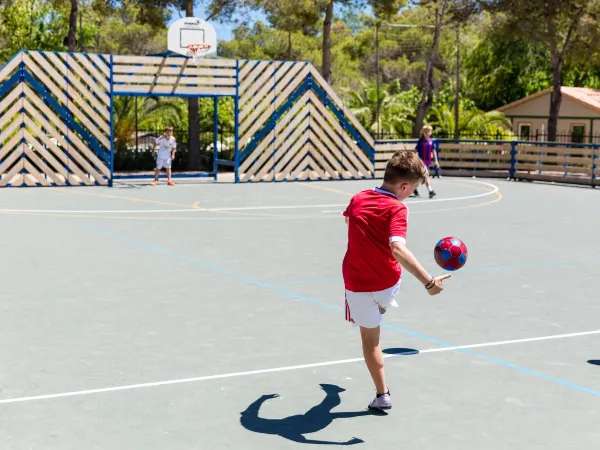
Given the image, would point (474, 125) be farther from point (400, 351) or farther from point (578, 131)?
point (400, 351)

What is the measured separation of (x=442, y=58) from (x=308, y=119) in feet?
157

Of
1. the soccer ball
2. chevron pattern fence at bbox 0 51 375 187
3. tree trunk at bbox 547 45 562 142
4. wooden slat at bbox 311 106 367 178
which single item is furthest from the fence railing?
the soccer ball

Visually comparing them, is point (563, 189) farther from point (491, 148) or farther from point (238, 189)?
point (238, 189)

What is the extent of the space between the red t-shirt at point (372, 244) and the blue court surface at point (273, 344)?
855 millimetres

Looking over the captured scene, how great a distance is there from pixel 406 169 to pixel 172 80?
2210 centimetres

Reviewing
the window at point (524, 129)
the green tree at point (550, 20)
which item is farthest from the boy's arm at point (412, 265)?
the window at point (524, 129)

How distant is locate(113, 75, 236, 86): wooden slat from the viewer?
26.7m

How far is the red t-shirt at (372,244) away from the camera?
6.12m

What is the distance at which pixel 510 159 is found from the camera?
103ft

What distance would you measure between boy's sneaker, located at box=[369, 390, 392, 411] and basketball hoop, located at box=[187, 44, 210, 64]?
73.5 ft

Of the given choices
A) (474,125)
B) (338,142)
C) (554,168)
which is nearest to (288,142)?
(338,142)

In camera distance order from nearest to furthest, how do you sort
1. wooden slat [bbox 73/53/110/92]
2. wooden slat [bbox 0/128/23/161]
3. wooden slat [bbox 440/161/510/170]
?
wooden slat [bbox 0/128/23/161], wooden slat [bbox 73/53/110/92], wooden slat [bbox 440/161/510/170]

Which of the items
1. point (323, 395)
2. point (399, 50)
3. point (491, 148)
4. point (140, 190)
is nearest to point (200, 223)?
point (140, 190)

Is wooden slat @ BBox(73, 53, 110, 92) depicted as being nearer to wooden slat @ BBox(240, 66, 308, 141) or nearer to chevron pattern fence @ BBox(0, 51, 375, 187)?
chevron pattern fence @ BBox(0, 51, 375, 187)
